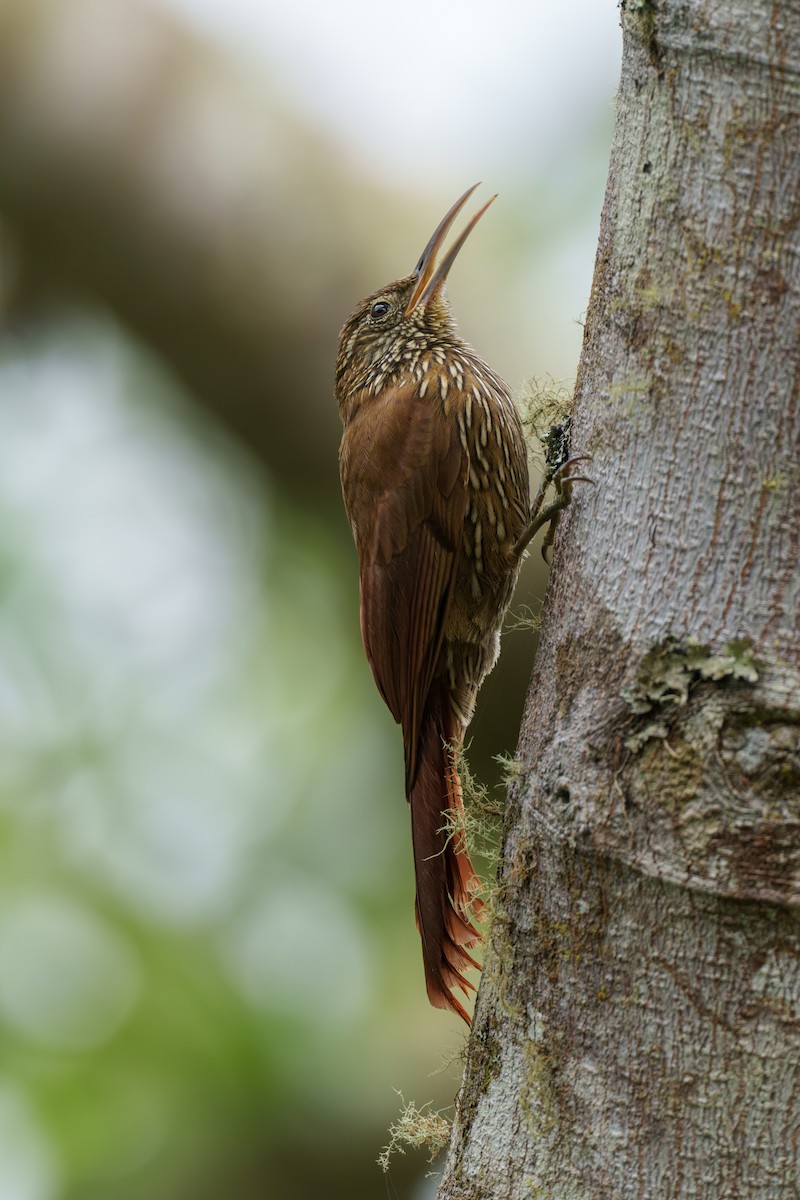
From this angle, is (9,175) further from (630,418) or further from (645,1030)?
(645,1030)

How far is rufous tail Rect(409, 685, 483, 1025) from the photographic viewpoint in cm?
233

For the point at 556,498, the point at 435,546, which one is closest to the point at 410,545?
the point at 435,546

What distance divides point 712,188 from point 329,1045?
2.68 meters

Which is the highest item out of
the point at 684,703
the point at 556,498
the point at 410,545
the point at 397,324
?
the point at 397,324

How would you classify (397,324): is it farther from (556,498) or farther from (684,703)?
(684,703)

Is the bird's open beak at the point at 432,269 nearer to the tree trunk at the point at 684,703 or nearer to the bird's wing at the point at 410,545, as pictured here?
the bird's wing at the point at 410,545

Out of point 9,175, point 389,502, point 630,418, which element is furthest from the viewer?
point 9,175

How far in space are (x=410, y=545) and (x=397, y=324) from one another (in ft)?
2.46

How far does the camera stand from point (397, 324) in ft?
10.2

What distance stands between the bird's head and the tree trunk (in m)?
1.38

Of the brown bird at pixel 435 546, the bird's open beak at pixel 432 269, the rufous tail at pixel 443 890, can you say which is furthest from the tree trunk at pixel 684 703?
the bird's open beak at pixel 432 269

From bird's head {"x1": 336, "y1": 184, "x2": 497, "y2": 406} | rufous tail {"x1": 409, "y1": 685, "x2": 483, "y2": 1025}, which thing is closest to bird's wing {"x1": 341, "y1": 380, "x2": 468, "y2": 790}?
rufous tail {"x1": 409, "y1": 685, "x2": 483, "y2": 1025}

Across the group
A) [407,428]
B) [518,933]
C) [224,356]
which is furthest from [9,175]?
[518,933]

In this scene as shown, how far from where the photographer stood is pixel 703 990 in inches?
59.1
